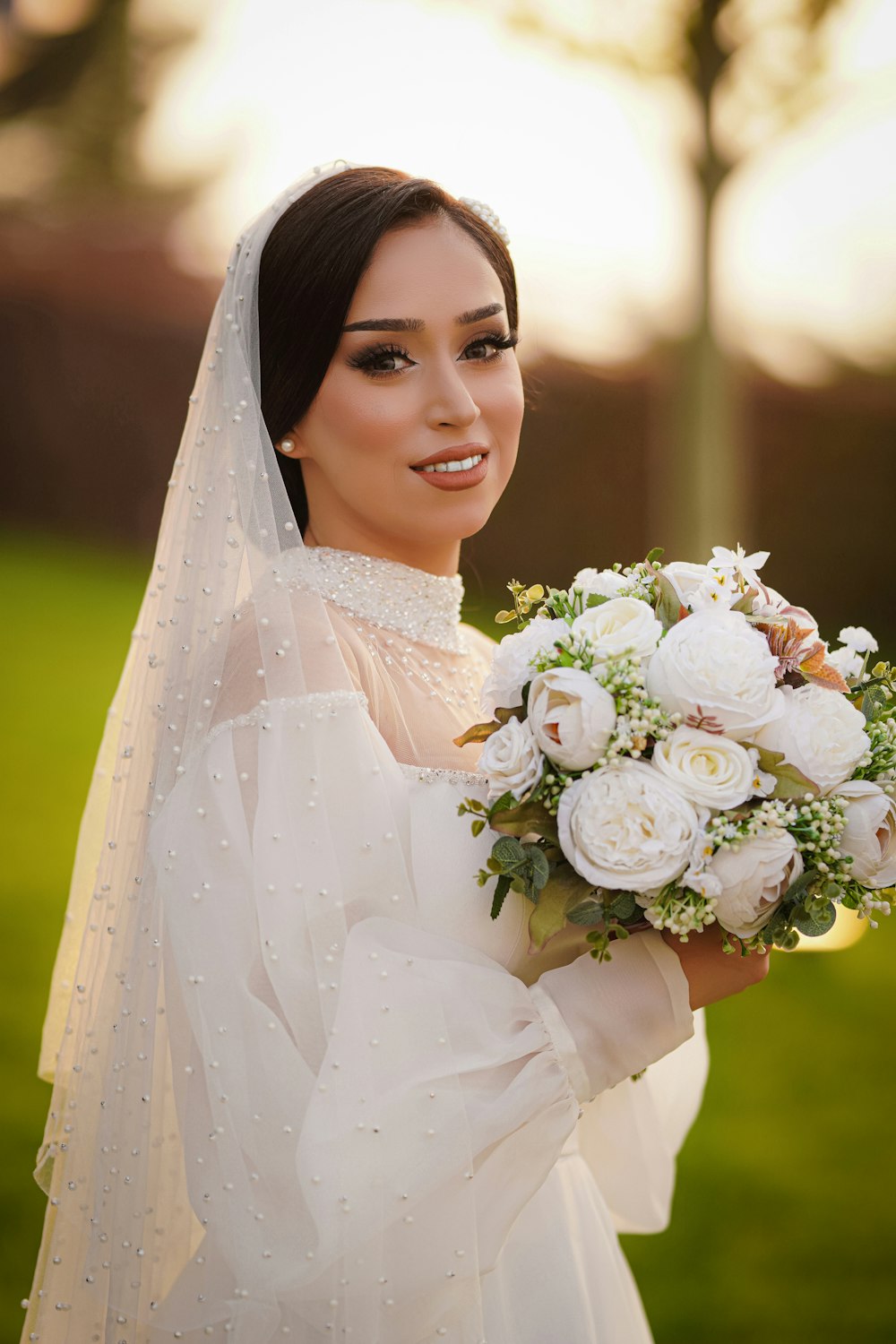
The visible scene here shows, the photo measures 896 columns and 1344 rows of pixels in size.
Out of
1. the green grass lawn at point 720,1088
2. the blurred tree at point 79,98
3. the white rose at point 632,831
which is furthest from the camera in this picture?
the blurred tree at point 79,98

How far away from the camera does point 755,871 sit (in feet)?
5.08

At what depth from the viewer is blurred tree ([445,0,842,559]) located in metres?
4.81

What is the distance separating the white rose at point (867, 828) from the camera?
1631 millimetres

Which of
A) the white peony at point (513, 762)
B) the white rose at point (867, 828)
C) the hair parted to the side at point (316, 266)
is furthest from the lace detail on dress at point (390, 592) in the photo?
the white rose at point (867, 828)

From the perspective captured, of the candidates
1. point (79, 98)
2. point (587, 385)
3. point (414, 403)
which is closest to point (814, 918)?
point (414, 403)

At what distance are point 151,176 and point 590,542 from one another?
8.63ft

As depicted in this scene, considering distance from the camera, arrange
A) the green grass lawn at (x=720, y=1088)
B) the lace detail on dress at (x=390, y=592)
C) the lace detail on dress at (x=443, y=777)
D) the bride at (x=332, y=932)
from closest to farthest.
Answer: the bride at (x=332, y=932) → the lace detail on dress at (x=443, y=777) → the lace detail on dress at (x=390, y=592) → the green grass lawn at (x=720, y=1088)

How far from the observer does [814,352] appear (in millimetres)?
5914

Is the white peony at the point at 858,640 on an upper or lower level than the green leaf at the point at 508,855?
upper

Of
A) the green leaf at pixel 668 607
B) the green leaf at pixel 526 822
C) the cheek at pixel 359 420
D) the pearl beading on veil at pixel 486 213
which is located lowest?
the green leaf at pixel 526 822

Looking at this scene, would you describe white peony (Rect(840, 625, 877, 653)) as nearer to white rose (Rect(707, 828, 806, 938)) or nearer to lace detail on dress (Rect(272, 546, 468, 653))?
white rose (Rect(707, 828, 806, 938))

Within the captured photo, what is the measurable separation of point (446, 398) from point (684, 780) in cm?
82

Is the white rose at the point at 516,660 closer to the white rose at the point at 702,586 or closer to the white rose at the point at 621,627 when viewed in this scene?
the white rose at the point at 621,627

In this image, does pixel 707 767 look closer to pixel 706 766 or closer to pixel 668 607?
pixel 706 766
